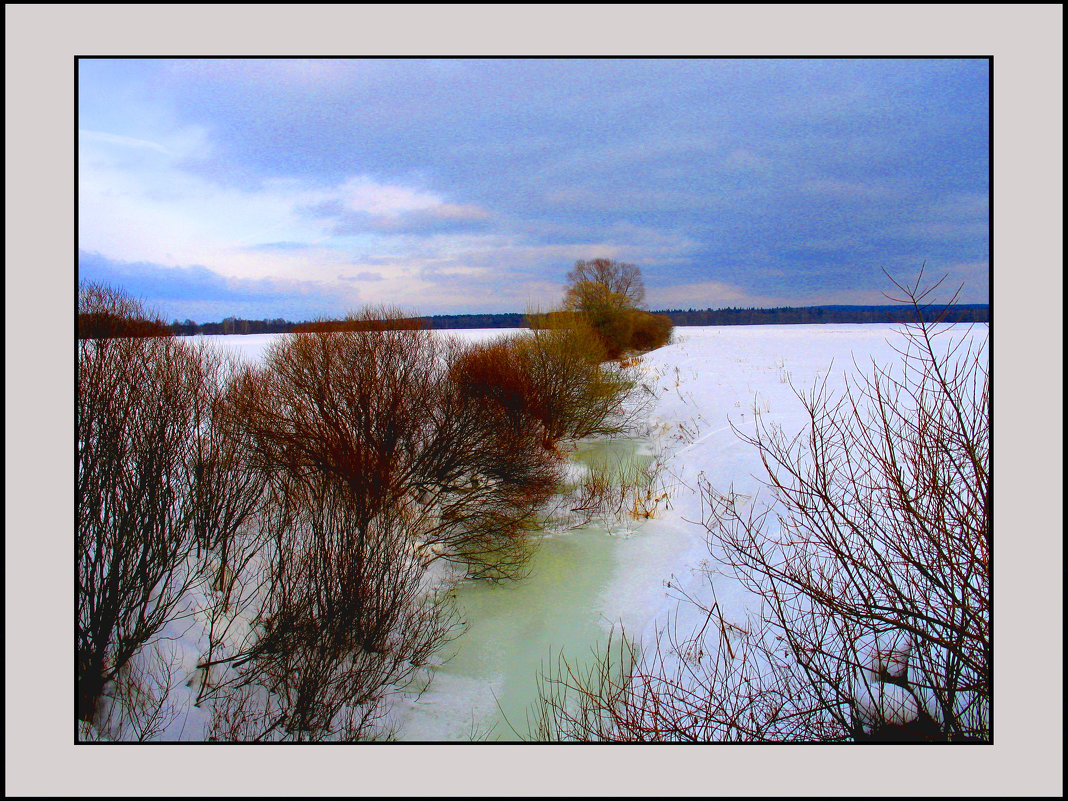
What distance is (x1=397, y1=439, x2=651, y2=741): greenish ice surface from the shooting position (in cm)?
636

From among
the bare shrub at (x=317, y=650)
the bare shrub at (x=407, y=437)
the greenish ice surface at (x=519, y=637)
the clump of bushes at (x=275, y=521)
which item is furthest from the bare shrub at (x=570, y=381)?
the bare shrub at (x=317, y=650)

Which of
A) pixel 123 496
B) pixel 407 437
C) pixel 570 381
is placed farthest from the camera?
pixel 570 381

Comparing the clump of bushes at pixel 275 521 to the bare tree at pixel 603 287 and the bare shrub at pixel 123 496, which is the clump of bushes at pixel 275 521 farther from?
the bare tree at pixel 603 287

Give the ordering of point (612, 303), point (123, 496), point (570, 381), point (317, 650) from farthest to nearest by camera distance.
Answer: point (612, 303) < point (570, 381) < point (317, 650) < point (123, 496)

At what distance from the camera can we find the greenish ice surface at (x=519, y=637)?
636 centimetres

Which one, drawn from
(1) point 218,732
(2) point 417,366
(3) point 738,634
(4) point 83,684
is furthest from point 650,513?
(4) point 83,684

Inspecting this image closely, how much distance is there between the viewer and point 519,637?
812 cm

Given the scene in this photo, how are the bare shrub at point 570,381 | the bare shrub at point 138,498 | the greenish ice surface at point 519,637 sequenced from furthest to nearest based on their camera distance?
the bare shrub at point 570,381, the greenish ice surface at point 519,637, the bare shrub at point 138,498

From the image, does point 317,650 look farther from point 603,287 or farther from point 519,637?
point 603,287

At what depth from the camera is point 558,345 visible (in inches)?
794

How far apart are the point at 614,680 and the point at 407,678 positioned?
3.00 metres

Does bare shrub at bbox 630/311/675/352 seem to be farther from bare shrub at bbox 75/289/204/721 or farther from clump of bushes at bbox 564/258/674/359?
bare shrub at bbox 75/289/204/721

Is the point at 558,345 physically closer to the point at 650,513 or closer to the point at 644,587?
the point at 650,513

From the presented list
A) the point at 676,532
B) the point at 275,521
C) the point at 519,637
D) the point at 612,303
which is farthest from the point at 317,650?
the point at 612,303
